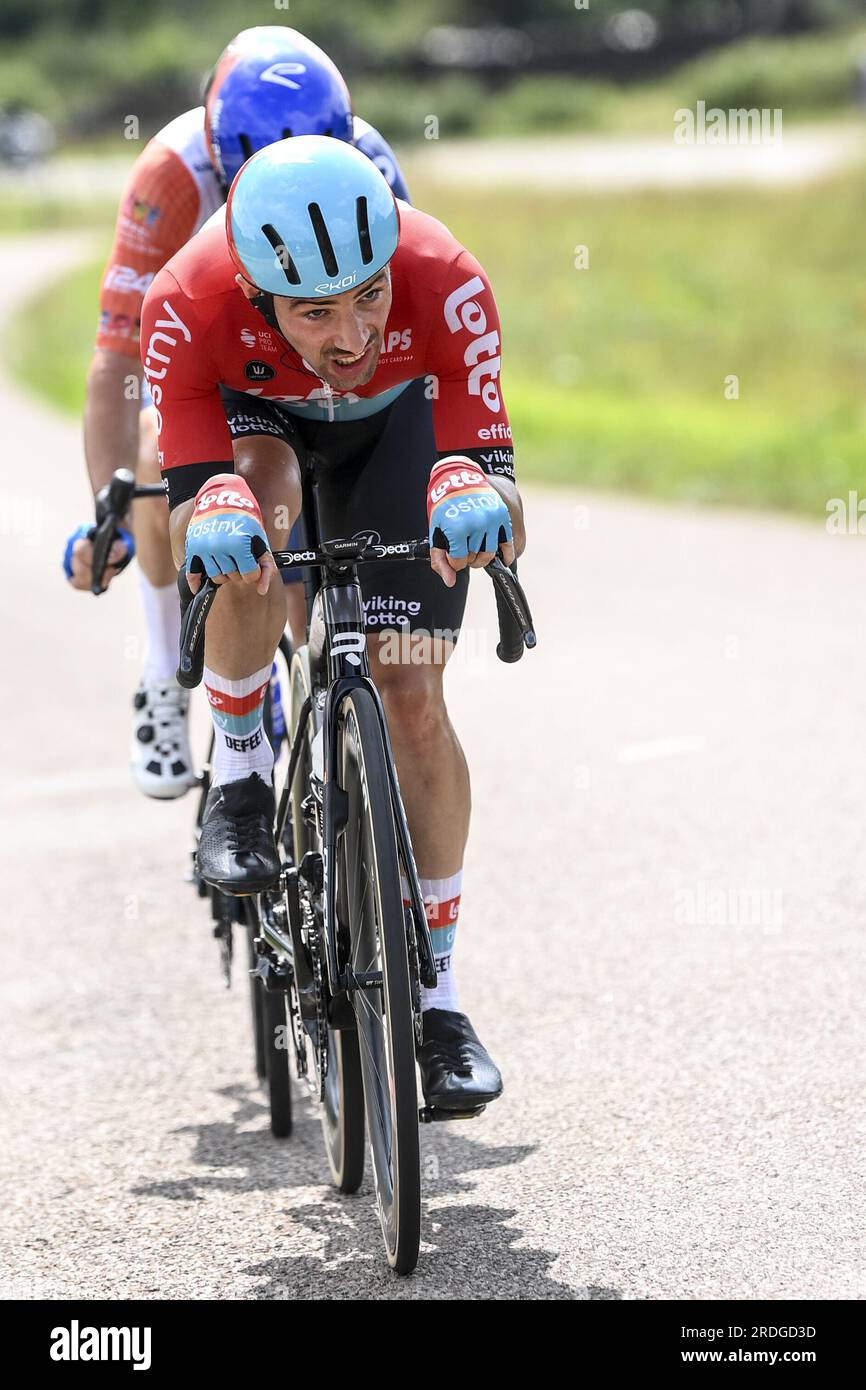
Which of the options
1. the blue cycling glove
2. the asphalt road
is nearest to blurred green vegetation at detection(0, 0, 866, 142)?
the asphalt road

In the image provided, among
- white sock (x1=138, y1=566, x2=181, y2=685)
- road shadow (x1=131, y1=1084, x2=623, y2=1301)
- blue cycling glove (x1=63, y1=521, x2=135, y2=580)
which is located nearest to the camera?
road shadow (x1=131, y1=1084, x2=623, y2=1301)

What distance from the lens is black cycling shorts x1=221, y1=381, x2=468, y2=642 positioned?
12.3 ft

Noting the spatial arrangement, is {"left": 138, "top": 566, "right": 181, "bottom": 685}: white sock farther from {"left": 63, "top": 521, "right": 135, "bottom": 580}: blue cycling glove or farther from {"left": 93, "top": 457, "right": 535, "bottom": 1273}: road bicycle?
{"left": 93, "top": 457, "right": 535, "bottom": 1273}: road bicycle

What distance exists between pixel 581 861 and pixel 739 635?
3.07 metres

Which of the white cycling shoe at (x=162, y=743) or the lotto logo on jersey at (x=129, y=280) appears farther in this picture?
the white cycling shoe at (x=162, y=743)

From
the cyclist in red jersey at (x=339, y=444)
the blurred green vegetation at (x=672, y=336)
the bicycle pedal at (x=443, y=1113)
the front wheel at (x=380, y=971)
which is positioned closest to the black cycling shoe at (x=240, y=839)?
the cyclist in red jersey at (x=339, y=444)

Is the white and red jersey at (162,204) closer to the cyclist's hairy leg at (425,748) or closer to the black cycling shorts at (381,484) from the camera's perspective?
the black cycling shorts at (381,484)

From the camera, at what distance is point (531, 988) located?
4.93 meters

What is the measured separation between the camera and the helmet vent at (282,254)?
3191mm

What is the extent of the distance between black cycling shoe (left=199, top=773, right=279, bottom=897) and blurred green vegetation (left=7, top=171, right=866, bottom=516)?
860cm

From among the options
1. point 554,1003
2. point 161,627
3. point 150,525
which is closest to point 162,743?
point 161,627

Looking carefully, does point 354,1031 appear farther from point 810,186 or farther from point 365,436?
point 810,186

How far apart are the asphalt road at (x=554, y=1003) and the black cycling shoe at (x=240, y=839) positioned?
66cm

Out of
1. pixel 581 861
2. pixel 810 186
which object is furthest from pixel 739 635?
pixel 810 186
